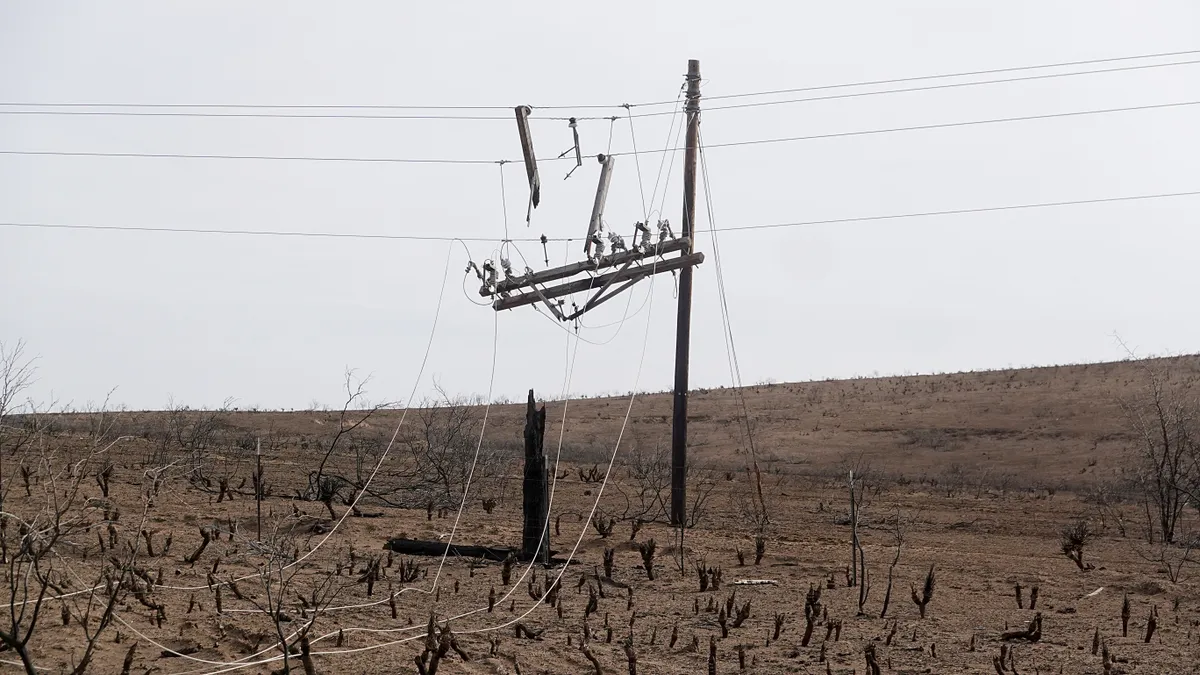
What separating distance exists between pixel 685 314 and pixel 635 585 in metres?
5.95

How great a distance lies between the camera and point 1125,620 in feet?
33.8

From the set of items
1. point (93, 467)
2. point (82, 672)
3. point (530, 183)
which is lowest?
point (82, 672)

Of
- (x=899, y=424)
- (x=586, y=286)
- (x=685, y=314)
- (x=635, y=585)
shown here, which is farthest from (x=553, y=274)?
(x=899, y=424)

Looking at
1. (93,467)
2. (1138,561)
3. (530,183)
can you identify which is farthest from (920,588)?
(93,467)

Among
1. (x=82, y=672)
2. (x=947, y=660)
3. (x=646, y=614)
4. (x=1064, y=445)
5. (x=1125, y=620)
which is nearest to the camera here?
(x=82, y=672)

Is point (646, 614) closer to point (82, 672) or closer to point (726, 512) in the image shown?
point (82, 672)

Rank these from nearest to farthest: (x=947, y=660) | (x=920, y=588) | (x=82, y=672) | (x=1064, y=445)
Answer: (x=82, y=672) → (x=947, y=660) → (x=920, y=588) → (x=1064, y=445)

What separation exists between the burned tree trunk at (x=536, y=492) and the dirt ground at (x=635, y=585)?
0.98ft

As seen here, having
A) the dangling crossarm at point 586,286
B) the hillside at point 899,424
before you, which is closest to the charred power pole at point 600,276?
the dangling crossarm at point 586,286

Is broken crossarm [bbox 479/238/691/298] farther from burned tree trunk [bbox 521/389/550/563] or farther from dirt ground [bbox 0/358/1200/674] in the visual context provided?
dirt ground [bbox 0/358/1200/674]

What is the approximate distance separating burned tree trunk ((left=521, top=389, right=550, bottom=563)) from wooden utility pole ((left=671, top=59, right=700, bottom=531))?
13.9 ft

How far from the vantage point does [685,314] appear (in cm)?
1755

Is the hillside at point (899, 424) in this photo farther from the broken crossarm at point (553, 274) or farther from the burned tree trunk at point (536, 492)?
the burned tree trunk at point (536, 492)

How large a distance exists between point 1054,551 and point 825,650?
8400mm
